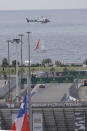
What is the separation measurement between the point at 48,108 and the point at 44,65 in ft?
90.9

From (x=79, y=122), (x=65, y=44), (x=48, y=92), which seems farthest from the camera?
(x=65, y=44)

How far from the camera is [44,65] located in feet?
147

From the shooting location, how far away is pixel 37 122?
1627cm

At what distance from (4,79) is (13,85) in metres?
3.72

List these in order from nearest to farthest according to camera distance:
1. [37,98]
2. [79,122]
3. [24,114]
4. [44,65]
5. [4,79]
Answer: [24,114], [79,122], [37,98], [4,79], [44,65]

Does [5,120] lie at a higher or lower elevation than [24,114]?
lower

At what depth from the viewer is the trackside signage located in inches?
636

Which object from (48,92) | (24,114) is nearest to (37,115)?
(24,114)

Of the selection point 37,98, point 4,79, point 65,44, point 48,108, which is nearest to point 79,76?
point 4,79

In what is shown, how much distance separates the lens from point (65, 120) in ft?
55.2

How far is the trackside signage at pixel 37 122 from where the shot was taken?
16.1 meters

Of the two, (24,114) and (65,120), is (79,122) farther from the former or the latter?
(24,114)

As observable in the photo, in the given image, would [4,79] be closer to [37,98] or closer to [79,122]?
[37,98]

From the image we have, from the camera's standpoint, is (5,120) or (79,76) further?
(79,76)
